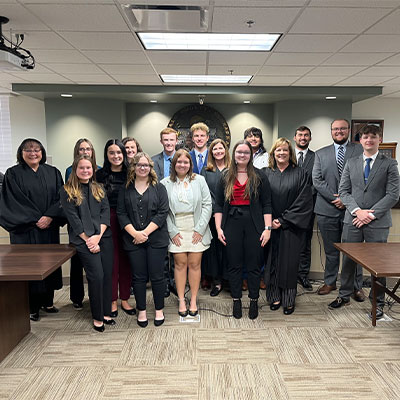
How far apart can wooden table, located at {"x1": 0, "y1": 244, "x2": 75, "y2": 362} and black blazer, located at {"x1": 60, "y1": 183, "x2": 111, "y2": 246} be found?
→ 12 cm

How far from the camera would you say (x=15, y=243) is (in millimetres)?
2475

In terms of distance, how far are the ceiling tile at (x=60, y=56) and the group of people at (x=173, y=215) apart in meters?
1.46

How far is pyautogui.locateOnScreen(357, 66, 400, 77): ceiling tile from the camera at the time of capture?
4078 mm

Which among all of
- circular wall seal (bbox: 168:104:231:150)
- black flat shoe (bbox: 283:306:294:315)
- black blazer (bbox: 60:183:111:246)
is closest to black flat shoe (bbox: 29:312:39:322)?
black blazer (bbox: 60:183:111:246)

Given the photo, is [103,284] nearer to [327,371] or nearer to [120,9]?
[327,371]

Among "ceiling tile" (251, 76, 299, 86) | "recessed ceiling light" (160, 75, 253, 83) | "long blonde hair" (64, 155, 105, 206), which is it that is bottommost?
"long blonde hair" (64, 155, 105, 206)

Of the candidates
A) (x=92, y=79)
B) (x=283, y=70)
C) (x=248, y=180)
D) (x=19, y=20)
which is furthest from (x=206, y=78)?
(x=248, y=180)

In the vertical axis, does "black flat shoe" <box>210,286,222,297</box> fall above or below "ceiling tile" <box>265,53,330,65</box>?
below

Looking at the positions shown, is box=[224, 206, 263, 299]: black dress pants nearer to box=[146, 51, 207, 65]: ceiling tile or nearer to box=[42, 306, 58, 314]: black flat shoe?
box=[42, 306, 58, 314]: black flat shoe

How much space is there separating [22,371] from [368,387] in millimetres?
1875

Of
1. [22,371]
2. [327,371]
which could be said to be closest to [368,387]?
[327,371]

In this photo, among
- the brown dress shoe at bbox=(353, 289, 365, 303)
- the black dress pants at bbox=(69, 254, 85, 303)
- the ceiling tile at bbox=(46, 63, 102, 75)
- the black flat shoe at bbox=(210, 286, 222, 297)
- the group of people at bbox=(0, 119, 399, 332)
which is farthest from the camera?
the ceiling tile at bbox=(46, 63, 102, 75)

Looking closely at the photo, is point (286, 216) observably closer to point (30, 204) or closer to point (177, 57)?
point (30, 204)

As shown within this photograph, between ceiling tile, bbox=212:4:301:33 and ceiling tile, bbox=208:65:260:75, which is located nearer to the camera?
ceiling tile, bbox=212:4:301:33
